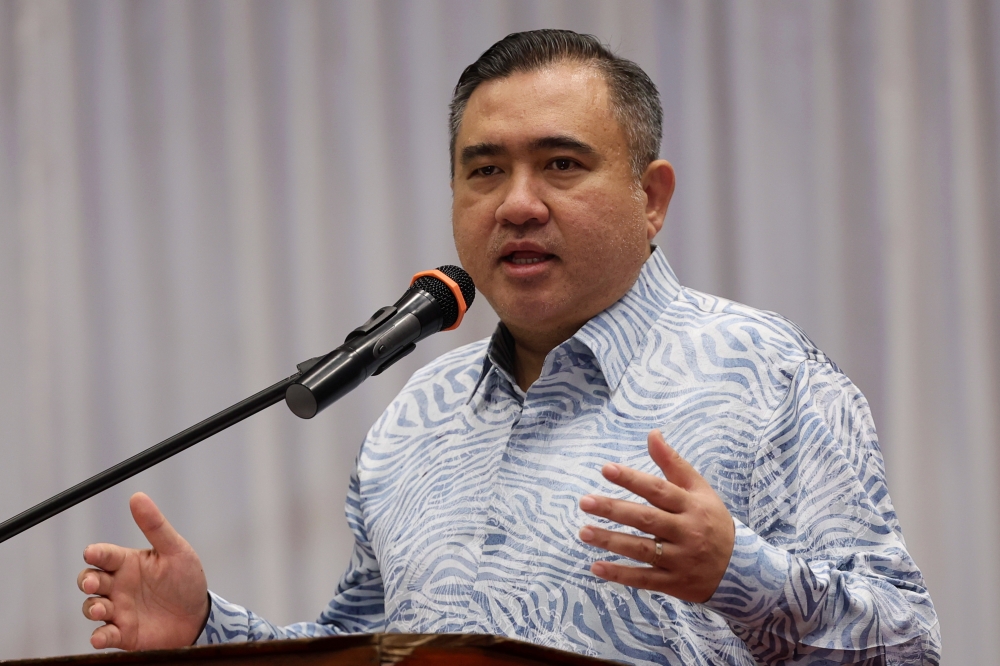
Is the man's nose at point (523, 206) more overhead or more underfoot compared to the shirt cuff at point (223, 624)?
more overhead

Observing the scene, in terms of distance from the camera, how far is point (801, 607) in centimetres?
116

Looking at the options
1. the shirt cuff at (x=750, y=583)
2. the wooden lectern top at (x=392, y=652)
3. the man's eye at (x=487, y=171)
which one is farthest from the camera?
the man's eye at (x=487, y=171)

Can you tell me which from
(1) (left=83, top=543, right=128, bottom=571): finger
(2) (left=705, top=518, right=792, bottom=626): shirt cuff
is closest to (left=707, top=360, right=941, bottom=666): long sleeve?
(2) (left=705, top=518, right=792, bottom=626): shirt cuff

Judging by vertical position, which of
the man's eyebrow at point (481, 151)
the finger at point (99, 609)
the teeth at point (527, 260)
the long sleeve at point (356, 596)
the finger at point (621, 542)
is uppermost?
the man's eyebrow at point (481, 151)

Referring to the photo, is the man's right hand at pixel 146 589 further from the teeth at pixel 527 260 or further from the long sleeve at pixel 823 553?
the long sleeve at pixel 823 553

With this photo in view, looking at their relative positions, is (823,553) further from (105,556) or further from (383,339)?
(105,556)

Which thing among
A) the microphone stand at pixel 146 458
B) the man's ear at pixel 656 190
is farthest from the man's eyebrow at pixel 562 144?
the microphone stand at pixel 146 458

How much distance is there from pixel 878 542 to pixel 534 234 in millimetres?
694

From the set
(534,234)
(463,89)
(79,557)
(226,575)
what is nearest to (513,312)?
(534,234)

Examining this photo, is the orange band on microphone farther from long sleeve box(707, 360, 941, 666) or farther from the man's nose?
long sleeve box(707, 360, 941, 666)

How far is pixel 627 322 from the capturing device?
62.1 inches

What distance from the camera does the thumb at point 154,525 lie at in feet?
4.35

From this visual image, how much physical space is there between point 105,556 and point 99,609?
3.3 inches

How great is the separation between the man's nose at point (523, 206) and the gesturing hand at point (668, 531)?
60 cm
